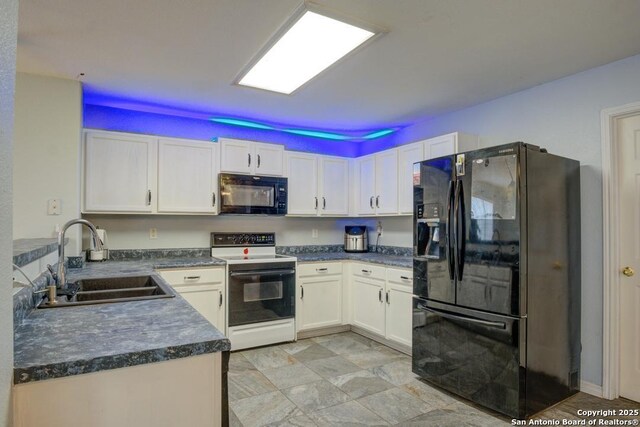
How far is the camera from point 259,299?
143 inches

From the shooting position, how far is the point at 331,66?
Result: 8.59ft

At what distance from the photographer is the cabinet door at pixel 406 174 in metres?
3.70

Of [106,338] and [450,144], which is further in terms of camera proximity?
[450,144]

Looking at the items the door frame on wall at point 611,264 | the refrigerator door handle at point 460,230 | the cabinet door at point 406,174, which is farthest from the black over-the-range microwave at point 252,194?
the door frame on wall at point 611,264

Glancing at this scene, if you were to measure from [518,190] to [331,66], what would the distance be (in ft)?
4.91

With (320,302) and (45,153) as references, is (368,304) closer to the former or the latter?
(320,302)

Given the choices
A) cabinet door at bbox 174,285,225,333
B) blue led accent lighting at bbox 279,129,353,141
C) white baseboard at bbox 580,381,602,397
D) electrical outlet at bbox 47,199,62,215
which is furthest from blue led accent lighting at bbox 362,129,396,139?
electrical outlet at bbox 47,199,62,215

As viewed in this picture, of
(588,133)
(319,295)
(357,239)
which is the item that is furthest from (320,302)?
(588,133)

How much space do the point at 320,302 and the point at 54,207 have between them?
2550 millimetres

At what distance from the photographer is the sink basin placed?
1.73 meters

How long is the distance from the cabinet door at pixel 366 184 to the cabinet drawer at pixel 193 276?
5.93ft

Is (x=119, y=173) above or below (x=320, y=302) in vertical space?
above

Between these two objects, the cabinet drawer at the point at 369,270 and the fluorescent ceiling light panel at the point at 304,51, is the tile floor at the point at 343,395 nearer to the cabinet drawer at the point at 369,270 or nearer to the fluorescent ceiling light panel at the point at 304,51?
the cabinet drawer at the point at 369,270

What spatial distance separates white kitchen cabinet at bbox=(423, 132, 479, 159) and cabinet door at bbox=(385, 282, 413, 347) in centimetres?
127
